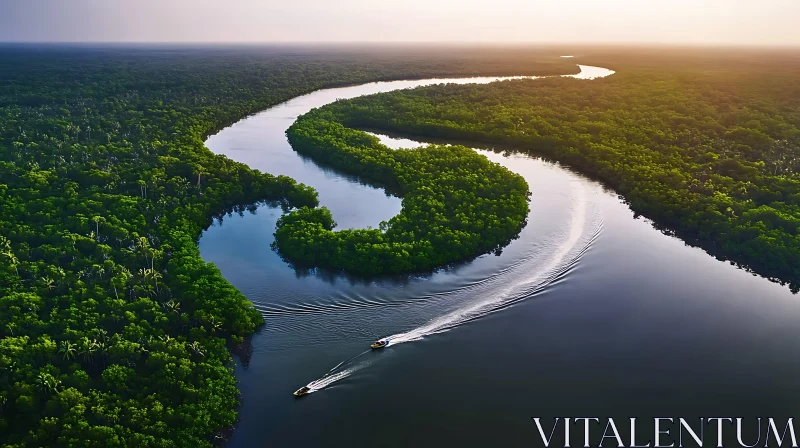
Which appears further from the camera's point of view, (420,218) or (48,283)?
(420,218)

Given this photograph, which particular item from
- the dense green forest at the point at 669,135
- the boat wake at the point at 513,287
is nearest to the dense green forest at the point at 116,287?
the boat wake at the point at 513,287

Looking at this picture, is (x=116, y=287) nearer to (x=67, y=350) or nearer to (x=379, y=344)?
(x=67, y=350)

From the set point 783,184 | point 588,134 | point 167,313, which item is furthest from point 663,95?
point 167,313

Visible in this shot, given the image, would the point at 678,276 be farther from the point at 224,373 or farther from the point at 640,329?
the point at 224,373

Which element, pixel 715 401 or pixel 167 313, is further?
pixel 167 313

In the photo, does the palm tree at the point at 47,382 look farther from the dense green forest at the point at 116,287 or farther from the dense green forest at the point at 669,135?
the dense green forest at the point at 669,135

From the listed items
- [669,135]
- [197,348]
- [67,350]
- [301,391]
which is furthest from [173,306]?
[669,135]
